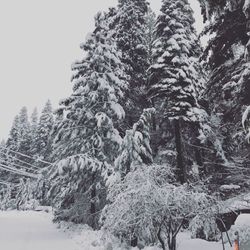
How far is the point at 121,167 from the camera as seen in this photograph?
46.0 feet

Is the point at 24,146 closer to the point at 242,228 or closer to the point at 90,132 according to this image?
the point at 90,132

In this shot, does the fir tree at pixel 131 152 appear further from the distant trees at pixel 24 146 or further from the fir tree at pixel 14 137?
the fir tree at pixel 14 137

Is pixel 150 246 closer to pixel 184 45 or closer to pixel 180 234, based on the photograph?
pixel 180 234

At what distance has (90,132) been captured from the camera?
17.7 meters

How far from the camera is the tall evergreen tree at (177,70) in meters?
16.5

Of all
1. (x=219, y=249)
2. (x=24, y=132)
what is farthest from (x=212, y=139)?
(x=24, y=132)

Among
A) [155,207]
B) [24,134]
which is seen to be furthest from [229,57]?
[24,134]

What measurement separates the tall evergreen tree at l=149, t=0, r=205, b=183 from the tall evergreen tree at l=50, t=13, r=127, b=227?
2.66 metres

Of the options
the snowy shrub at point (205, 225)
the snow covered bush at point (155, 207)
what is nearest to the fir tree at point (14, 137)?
the snowy shrub at point (205, 225)

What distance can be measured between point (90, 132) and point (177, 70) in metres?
6.49

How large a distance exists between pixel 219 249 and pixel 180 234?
3019 mm

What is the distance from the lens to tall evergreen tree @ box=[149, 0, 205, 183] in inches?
650

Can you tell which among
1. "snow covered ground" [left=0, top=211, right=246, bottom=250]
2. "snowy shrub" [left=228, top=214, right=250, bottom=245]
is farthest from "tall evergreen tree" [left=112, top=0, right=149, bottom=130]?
"snowy shrub" [left=228, top=214, right=250, bottom=245]

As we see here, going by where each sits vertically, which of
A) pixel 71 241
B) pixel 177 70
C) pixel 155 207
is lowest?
pixel 71 241
